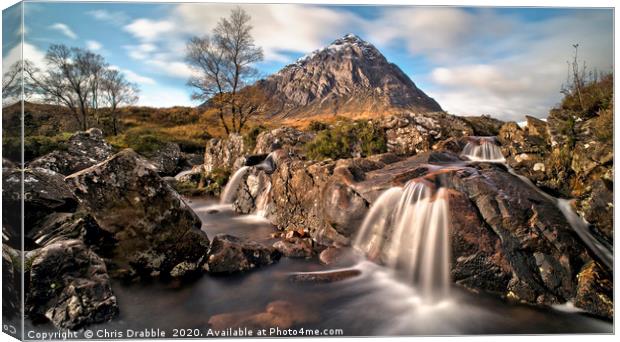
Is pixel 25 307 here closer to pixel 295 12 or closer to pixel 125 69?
pixel 125 69

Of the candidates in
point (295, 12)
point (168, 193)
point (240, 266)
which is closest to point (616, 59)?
point (295, 12)

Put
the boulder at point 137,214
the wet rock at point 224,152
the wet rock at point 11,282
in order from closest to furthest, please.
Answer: the wet rock at point 11,282 < the boulder at point 137,214 < the wet rock at point 224,152

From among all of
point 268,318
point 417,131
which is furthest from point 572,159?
point 268,318

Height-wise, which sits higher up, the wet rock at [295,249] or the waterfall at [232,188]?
the waterfall at [232,188]

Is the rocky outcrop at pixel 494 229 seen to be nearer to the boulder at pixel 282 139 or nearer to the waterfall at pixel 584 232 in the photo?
the waterfall at pixel 584 232

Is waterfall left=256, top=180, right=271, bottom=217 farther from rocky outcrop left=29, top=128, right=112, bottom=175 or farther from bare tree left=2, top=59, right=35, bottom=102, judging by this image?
bare tree left=2, top=59, right=35, bottom=102

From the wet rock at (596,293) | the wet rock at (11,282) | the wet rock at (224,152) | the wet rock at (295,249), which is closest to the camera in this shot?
the wet rock at (11,282)

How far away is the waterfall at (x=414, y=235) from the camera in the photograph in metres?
6.13

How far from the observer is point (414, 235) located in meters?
6.52

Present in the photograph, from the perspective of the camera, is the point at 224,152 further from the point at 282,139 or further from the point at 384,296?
the point at 384,296

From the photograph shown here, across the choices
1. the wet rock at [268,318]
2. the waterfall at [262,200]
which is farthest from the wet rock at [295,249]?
the waterfall at [262,200]

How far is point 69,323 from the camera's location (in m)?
4.51

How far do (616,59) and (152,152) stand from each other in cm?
2041

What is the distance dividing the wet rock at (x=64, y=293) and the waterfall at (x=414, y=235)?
4.99m
